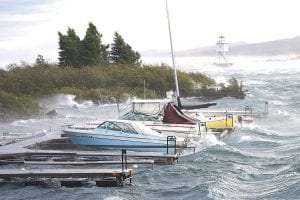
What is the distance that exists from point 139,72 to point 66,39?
11862mm

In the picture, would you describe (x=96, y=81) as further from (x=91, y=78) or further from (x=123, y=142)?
(x=123, y=142)

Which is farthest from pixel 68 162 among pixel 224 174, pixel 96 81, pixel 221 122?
pixel 96 81

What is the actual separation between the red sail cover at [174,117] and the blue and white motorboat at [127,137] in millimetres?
4206

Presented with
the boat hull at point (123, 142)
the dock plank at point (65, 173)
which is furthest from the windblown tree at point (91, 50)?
the dock plank at point (65, 173)

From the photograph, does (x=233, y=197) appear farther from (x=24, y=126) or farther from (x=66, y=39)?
(x=66, y=39)

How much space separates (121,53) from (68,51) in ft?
24.3

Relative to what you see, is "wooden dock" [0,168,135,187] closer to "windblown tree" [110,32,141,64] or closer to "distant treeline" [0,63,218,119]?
"distant treeline" [0,63,218,119]

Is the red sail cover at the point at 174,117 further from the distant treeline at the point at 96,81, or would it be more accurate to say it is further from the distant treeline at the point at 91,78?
the distant treeline at the point at 96,81

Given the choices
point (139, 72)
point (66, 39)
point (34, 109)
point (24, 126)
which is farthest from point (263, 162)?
point (66, 39)

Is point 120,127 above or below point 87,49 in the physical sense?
below

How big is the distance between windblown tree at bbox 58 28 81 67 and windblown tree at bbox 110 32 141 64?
16.6 feet

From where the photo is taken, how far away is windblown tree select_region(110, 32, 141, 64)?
73875mm

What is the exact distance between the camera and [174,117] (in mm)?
33594

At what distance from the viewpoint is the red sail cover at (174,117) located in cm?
3347
